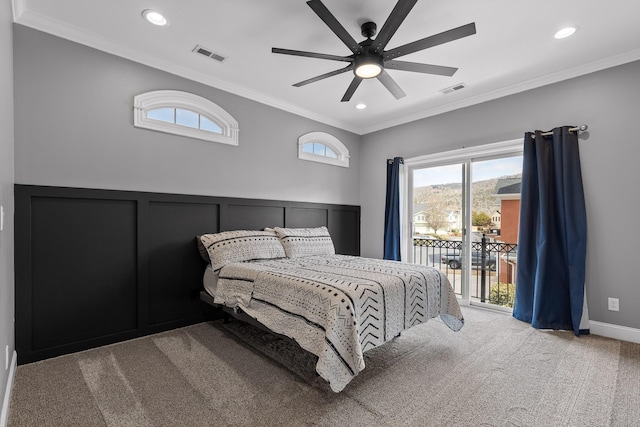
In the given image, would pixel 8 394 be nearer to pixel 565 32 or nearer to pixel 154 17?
pixel 154 17

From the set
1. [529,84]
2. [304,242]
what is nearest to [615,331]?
[529,84]

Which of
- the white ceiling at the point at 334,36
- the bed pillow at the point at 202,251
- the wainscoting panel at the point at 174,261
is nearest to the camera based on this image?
the white ceiling at the point at 334,36

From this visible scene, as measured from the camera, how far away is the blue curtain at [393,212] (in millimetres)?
4774

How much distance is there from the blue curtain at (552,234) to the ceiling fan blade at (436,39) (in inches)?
82.5

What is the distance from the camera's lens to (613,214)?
3.03 meters

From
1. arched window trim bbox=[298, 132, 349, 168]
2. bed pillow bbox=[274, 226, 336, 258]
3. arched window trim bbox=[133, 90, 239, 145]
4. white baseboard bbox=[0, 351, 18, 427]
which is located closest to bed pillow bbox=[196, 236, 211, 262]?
bed pillow bbox=[274, 226, 336, 258]

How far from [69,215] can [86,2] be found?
171 centimetres

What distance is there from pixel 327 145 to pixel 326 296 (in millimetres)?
3398

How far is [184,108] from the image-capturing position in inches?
131

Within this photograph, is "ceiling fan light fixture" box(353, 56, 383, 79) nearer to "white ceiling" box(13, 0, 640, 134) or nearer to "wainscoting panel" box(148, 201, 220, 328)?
"white ceiling" box(13, 0, 640, 134)

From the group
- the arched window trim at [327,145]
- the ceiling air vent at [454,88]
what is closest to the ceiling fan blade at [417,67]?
the ceiling air vent at [454,88]

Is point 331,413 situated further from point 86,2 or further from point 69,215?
point 86,2

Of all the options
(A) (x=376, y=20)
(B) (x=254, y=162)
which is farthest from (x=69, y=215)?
(A) (x=376, y=20)

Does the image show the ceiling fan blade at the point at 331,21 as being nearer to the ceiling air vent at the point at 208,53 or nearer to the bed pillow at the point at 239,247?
the ceiling air vent at the point at 208,53
